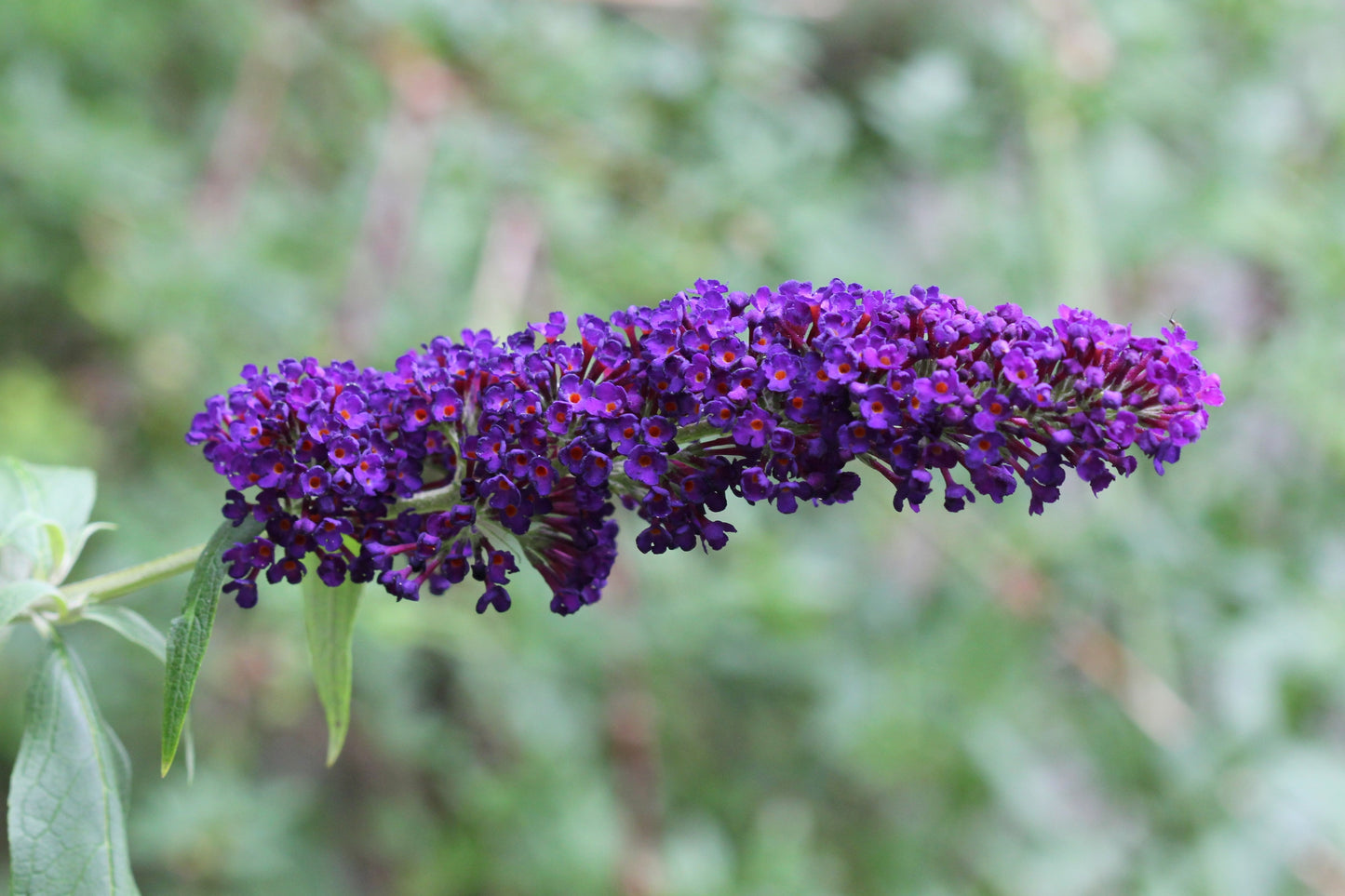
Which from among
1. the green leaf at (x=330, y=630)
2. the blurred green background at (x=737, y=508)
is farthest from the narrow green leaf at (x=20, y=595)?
the blurred green background at (x=737, y=508)

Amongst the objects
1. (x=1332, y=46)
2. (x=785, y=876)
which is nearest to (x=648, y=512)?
(x=785, y=876)

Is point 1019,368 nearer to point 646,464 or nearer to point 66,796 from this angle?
point 646,464

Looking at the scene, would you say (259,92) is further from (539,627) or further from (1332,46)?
(1332,46)

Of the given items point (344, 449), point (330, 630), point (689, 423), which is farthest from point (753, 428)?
point (330, 630)

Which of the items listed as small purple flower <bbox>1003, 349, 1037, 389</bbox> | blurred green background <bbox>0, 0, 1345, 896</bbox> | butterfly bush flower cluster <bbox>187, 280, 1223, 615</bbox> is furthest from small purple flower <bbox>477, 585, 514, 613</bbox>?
blurred green background <bbox>0, 0, 1345, 896</bbox>

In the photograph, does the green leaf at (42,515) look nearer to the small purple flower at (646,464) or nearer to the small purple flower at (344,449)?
the small purple flower at (344,449)

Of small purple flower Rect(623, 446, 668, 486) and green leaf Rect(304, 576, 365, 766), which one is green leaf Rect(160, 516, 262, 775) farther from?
small purple flower Rect(623, 446, 668, 486)
